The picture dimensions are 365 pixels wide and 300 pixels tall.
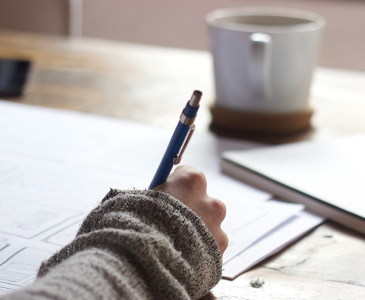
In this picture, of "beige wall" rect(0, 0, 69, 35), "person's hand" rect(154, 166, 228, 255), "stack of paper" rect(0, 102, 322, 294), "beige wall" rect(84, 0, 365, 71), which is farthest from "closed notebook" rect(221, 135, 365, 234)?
"beige wall" rect(0, 0, 69, 35)

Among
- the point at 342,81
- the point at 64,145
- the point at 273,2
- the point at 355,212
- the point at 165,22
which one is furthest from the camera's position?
the point at 165,22

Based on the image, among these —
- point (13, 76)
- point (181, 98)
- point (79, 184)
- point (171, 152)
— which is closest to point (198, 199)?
point (171, 152)

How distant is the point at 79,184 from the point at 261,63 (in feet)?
1.00

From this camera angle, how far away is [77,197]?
0.47 meters

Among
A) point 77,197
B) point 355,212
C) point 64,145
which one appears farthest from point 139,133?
point 355,212

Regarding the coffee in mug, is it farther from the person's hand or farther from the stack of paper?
the person's hand

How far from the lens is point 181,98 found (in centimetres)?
84

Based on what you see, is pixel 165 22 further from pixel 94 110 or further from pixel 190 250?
pixel 190 250

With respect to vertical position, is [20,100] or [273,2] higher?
[273,2]

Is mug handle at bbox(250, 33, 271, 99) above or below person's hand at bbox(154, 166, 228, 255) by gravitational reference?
above

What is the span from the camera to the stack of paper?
1.23 feet

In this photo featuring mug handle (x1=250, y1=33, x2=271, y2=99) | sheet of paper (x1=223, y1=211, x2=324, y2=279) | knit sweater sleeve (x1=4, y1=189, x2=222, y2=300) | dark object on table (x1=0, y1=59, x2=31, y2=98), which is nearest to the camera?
knit sweater sleeve (x1=4, y1=189, x2=222, y2=300)

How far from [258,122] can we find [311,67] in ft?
0.37

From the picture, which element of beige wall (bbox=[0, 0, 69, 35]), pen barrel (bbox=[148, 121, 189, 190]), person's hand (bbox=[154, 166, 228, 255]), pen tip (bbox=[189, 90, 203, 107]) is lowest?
beige wall (bbox=[0, 0, 69, 35])
